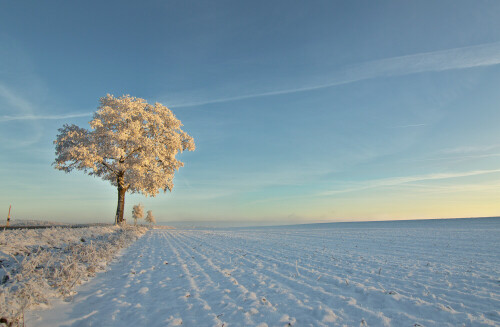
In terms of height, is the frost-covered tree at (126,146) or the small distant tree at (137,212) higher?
the frost-covered tree at (126,146)

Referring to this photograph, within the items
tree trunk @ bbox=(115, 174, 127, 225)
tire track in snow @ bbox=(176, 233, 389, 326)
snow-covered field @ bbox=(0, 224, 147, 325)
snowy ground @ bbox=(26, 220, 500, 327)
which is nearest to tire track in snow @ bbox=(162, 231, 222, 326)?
snowy ground @ bbox=(26, 220, 500, 327)

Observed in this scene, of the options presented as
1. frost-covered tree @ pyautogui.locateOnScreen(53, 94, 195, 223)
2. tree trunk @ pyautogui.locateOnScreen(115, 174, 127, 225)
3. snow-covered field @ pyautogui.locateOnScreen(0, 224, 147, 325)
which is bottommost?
snow-covered field @ pyautogui.locateOnScreen(0, 224, 147, 325)

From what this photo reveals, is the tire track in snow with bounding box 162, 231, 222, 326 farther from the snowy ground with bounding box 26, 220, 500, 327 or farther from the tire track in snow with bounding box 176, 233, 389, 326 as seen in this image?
the tire track in snow with bounding box 176, 233, 389, 326

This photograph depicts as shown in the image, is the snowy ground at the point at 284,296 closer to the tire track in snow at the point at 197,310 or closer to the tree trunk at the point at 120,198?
the tire track in snow at the point at 197,310

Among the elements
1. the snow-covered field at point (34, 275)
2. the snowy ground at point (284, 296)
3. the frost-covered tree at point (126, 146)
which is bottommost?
the snowy ground at point (284, 296)

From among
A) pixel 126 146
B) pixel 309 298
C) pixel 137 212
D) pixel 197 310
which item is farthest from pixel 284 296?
pixel 137 212

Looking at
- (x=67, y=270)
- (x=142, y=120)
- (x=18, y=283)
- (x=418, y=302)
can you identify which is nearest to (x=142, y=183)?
(x=142, y=120)

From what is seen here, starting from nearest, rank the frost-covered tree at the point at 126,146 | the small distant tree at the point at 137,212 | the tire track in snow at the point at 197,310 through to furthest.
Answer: the tire track in snow at the point at 197,310 < the frost-covered tree at the point at 126,146 < the small distant tree at the point at 137,212

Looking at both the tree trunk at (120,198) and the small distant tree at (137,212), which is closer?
the tree trunk at (120,198)

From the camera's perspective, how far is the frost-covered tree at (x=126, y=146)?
68.5 feet

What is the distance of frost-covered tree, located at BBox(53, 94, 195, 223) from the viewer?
2089 cm

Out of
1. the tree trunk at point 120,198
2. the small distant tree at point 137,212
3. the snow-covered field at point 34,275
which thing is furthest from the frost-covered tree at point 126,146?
the small distant tree at point 137,212

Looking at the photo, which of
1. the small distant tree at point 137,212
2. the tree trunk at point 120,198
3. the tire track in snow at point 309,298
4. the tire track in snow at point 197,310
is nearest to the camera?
the tire track in snow at point 197,310

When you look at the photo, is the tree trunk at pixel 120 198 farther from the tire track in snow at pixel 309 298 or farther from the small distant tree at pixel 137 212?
the small distant tree at pixel 137 212
